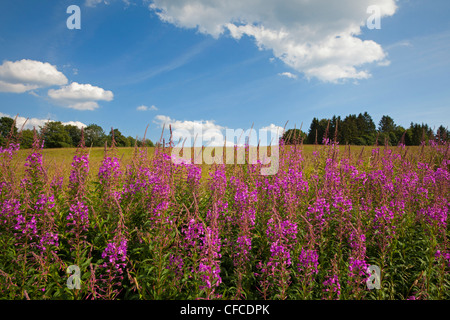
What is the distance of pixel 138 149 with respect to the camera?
743 cm

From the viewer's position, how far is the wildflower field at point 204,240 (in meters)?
3.72

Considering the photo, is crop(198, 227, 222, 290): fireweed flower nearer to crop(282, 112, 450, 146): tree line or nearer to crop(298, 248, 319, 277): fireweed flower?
crop(298, 248, 319, 277): fireweed flower

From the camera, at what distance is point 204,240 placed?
3.31 meters

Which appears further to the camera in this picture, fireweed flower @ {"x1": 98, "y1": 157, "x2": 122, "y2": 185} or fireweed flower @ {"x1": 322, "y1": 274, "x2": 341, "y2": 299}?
fireweed flower @ {"x1": 98, "y1": 157, "x2": 122, "y2": 185}

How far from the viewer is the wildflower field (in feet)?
12.2

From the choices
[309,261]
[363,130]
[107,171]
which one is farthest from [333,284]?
[363,130]

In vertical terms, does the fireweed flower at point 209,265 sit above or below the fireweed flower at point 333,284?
above

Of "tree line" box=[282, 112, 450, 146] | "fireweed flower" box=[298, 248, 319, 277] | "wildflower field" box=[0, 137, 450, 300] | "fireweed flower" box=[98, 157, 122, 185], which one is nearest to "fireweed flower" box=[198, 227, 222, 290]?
"wildflower field" box=[0, 137, 450, 300]

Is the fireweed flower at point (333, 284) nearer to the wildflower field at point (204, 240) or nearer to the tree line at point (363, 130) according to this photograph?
the wildflower field at point (204, 240)

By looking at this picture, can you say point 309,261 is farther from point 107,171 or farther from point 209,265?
point 107,171

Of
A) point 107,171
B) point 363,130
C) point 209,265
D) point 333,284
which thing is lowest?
point 333,284

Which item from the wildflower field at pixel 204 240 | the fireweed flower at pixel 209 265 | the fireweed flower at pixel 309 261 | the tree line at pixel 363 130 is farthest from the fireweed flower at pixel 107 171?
the tree line at pixel 363 130
